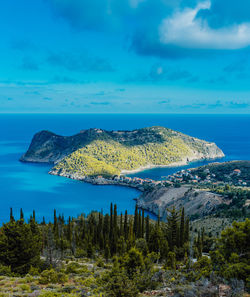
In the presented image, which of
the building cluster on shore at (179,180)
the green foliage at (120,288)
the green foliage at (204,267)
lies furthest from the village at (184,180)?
the green foliage at (120,288)

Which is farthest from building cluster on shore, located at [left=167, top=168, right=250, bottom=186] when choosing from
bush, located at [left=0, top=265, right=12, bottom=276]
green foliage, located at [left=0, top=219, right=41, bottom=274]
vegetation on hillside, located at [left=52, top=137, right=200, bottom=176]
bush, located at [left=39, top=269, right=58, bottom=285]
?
bush, located at [left=39, top=269, right=58, bottom=285]

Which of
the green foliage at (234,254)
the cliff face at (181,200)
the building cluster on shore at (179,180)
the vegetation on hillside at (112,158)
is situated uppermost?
the vegetation on hillside at (112,158)

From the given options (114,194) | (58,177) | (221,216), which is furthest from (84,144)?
(221,216)

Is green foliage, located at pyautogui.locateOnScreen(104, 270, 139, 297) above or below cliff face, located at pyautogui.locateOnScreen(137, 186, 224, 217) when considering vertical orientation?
above

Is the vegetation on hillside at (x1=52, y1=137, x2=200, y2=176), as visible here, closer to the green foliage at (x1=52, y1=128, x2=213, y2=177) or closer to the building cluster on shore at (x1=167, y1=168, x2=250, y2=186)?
the green foliage at (x1=52, y1=128, x2=213, y2=177)

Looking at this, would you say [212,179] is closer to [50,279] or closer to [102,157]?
[102,157]

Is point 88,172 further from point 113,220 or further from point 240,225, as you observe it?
point 240,225

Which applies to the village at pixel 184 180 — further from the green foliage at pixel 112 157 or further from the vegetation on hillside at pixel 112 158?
the vegetation on hillside at pixel 112 158

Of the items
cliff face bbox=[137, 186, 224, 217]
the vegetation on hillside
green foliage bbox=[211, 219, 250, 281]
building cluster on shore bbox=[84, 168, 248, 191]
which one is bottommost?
cliff face bbox=[137, 186, 224, 217]

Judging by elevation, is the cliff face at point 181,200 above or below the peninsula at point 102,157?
below
